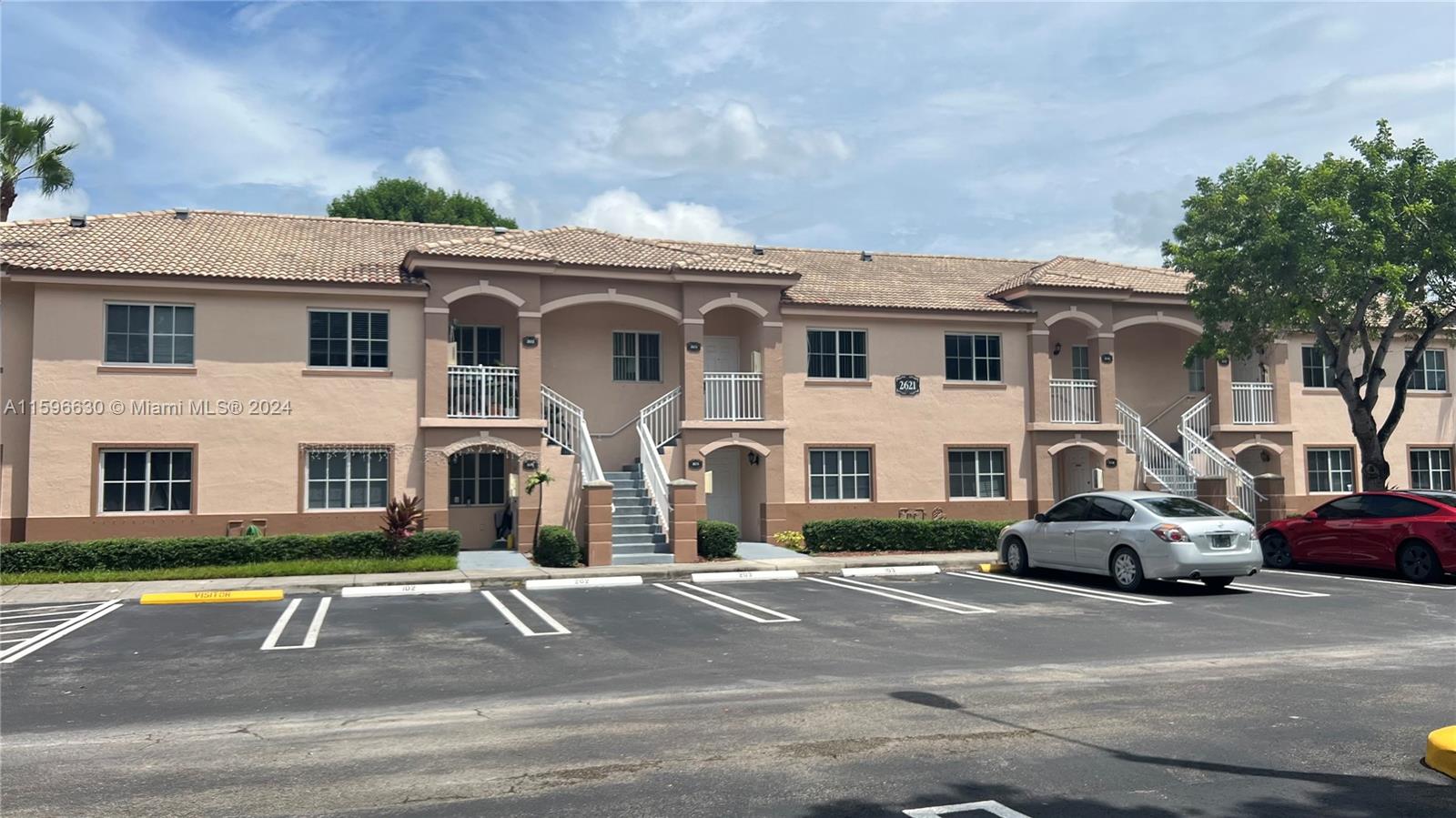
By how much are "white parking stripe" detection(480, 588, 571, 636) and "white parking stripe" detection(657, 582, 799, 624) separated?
85.4 inches

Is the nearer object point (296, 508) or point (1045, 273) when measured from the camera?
point (296, 508)

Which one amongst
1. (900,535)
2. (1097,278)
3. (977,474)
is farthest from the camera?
(1097,278)

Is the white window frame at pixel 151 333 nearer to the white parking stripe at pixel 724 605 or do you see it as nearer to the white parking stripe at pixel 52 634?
the white parking stripe at pixel 52 634

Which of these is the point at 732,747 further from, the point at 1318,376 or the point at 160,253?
the point at 1318,376

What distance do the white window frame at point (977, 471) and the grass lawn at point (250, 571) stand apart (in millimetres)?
11757

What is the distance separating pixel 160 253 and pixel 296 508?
5.58 meters

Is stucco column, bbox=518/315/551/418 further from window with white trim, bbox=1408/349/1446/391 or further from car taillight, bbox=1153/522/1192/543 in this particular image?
window with white trim, bbox=1408/349/1446/391

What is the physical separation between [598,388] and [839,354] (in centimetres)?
546

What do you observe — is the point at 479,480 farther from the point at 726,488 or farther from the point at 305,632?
the point at 305,632

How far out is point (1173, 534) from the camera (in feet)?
47.5

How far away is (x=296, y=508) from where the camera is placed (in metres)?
20.3

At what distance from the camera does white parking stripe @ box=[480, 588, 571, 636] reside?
39.1 ft

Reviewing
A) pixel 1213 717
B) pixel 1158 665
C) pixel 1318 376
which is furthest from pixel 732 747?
pixel 1318 376

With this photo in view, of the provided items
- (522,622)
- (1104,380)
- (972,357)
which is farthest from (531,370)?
(1104,380)
